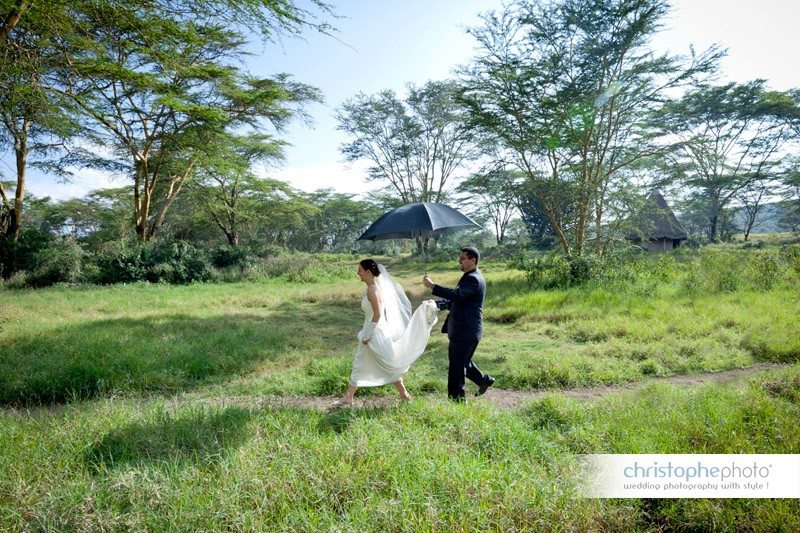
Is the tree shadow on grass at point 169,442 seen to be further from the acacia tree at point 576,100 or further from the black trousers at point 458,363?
the acacia tree at point 576,100

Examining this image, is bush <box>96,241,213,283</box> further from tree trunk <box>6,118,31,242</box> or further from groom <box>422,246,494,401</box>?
groom <box>422,246,494,401</box>

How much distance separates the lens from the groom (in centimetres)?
434

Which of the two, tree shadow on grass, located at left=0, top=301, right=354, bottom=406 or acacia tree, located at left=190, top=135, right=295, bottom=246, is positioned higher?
acacia tree, located at left=190, top=135, right=295, bottom=246

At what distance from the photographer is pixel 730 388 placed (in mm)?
4445

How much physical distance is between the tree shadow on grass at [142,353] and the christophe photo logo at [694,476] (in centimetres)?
490

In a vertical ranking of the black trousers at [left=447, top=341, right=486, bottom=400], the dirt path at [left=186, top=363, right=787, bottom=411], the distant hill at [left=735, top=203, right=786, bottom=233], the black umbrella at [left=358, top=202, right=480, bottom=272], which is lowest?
the dirt path at [left=186, top=363, right=787, bottom=411]

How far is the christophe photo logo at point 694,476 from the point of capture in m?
2.63

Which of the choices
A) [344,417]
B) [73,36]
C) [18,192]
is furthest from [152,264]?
[344,417]

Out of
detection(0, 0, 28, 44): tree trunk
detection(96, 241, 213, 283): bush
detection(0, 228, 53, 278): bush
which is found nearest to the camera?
detection(0, 0, 28, 44): tree trunk

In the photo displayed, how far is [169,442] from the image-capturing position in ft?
11.0

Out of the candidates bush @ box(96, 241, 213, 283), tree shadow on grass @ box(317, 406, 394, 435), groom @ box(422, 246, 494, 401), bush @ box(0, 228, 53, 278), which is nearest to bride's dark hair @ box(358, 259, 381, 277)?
groom @ box(422, 246, 494, 401)

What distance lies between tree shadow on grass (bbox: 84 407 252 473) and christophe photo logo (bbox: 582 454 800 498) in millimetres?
2678

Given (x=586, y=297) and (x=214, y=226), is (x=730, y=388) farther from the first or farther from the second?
(x=214, y=226)

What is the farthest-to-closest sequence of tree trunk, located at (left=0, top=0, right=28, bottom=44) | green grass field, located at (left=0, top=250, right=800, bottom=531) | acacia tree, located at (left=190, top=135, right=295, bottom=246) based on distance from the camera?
acacia tree, located at (left=190, top=135, right=295, bottom=246) → tree trunk, located at (left=0, top=0, right=28, bottom=44) → green grass field, located at (left=0, top=250, right=800, bottom=531)
